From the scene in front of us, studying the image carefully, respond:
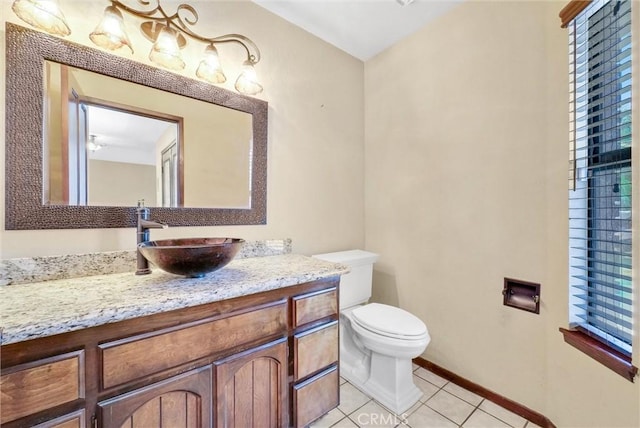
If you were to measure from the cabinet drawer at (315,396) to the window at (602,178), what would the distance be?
3.88 feet

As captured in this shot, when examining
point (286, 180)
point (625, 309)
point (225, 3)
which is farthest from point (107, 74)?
point (625, 309)

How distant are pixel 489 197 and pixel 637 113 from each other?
71cm

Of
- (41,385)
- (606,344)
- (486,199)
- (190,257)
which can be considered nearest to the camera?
(41,385)

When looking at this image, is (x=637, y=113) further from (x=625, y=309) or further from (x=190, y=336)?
(x=190, y=336)

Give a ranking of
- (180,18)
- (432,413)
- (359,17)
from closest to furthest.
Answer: (180,18)
(432,413)
(359,17)

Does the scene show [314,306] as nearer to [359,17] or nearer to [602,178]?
[602,178]

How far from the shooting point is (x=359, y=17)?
5.95 feet

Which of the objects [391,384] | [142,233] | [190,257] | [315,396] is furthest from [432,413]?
[142,233]

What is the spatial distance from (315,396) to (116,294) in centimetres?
99

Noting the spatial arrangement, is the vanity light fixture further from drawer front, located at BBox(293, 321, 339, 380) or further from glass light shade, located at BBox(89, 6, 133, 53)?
drawer front, located at BBox(293, 321, 339, 380)

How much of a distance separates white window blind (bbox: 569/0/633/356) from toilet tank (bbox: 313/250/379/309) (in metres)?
1.12

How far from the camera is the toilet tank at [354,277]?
6.03 feet

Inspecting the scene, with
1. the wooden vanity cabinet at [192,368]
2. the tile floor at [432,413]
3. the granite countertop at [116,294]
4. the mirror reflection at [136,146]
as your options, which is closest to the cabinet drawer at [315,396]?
the wooden vanity cabinet at [192,368]

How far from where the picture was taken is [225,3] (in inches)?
60.8
